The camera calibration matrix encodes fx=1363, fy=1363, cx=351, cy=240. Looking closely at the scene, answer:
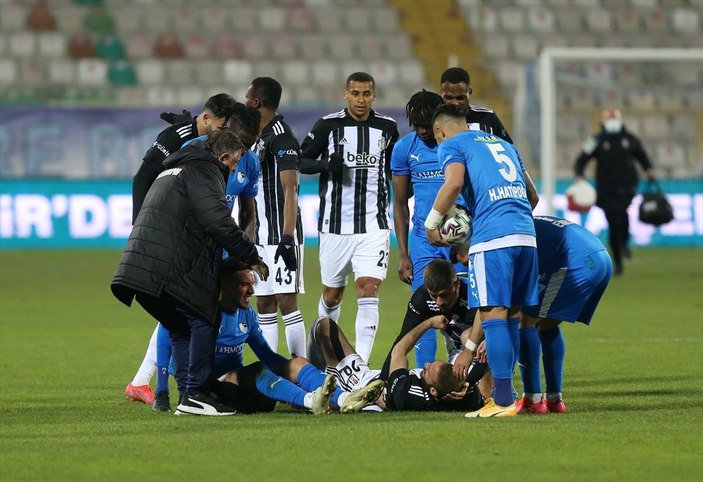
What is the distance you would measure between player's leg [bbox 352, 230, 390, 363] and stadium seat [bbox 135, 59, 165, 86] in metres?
16.8

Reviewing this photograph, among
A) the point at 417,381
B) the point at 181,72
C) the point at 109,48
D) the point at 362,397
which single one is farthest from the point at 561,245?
the point at 109,48

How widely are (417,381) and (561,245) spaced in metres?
1.10

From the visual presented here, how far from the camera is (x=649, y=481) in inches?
213

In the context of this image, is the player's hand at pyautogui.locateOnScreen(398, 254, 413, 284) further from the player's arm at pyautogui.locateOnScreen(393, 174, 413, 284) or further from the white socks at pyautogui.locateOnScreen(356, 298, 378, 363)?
the white socks at pyautogui.locateOnScreen(356, 298, 378, 363)

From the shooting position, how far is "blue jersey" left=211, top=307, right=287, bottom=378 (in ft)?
25.3

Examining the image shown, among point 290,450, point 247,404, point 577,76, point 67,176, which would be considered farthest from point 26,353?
point 577,76

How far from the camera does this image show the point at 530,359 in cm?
758

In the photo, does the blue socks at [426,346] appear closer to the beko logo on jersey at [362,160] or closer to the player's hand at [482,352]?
the player's hand at [482,352]

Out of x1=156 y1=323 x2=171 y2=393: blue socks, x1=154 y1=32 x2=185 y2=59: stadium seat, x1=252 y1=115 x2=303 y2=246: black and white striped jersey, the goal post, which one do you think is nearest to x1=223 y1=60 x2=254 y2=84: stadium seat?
x1=154 y1=32 x2=185 y2=59: stadium seat

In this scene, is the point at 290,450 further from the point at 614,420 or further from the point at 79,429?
the point at 614,420

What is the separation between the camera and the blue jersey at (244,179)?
827 cm

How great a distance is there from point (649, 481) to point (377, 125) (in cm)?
481

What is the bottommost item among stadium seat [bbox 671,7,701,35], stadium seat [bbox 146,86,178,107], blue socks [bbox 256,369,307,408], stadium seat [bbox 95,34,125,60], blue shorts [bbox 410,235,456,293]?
blue socks [bbox 256,369,307,408]

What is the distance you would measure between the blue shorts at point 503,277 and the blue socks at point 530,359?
432 mm
